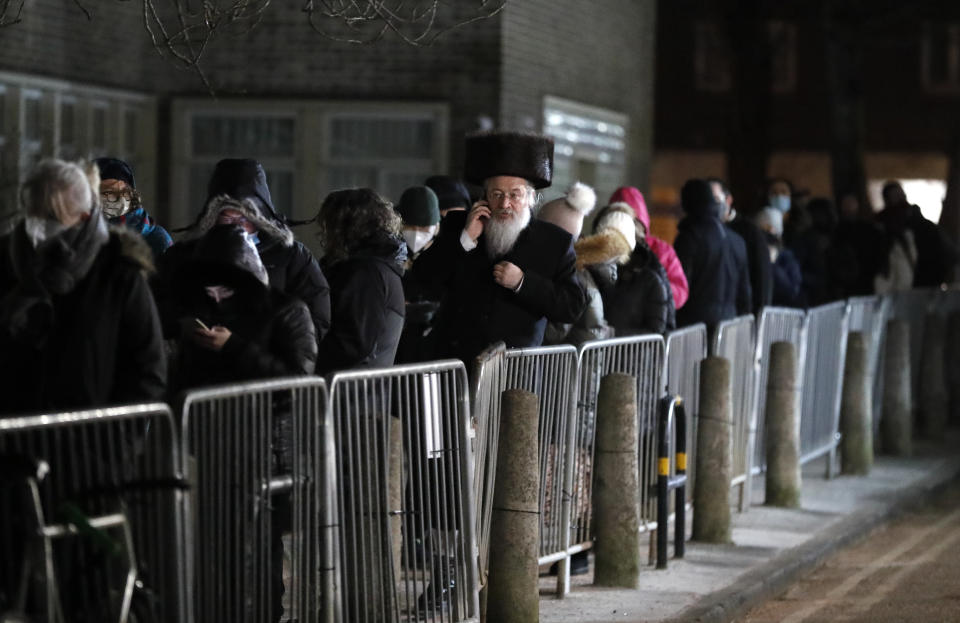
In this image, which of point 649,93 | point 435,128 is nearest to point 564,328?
point 435,128

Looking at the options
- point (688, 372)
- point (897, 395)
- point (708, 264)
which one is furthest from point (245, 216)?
point (897, 395)

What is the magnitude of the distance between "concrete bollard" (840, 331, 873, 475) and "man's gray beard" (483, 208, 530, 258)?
21.5 ft

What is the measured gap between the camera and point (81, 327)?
22.4 ft

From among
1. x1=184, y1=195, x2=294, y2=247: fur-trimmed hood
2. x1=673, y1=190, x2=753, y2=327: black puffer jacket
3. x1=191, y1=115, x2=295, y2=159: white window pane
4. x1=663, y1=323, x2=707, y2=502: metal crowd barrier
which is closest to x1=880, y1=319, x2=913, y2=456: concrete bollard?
x1=673, y1=190, x2=753, y2=327: black puffer jacket

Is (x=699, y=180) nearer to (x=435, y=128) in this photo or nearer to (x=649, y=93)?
(x=435, y=128)

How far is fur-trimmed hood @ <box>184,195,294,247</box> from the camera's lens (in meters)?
8.61

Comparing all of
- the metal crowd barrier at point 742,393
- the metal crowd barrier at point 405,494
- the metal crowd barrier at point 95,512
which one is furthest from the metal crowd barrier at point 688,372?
the metal crowd barrier at point 95,512

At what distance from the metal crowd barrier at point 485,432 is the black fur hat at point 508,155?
106 cm

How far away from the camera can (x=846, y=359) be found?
15602 millimetres

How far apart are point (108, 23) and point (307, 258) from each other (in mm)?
12561

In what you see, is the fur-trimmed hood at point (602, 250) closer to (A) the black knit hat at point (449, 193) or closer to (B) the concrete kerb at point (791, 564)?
(A) the black knit hat at point (449, 193)

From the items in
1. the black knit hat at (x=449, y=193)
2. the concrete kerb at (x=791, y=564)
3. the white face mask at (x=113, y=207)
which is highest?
the black knit hat at (x=449, y=193)

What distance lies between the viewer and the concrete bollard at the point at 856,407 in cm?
1549

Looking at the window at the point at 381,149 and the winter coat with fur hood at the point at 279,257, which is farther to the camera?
the window at the point at 381,149
